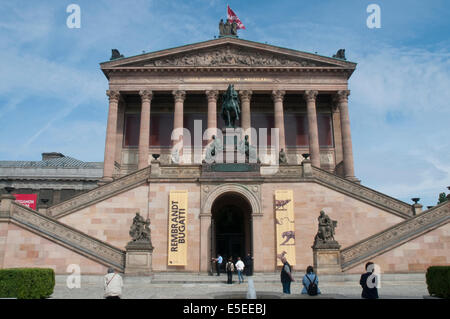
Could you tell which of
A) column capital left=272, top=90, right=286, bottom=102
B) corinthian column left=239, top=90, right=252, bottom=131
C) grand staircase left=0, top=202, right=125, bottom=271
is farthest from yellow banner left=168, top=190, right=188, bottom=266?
column capital left=272, top=90, right=286, bottom=102

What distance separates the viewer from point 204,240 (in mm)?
25547

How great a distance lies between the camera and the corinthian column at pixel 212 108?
45.5 metres

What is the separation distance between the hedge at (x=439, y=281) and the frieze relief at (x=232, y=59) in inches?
1461

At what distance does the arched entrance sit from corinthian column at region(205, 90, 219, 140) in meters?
17.1

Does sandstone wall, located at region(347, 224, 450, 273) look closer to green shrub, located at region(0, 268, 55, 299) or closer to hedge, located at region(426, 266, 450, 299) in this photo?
hedge, located at region(426, 266, 450, 299)

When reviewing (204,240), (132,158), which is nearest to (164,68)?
(132,158)

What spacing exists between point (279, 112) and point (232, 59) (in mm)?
8722

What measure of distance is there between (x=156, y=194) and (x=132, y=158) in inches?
882

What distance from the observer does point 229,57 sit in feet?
157

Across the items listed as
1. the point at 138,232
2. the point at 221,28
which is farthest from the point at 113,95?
the point at 138,232

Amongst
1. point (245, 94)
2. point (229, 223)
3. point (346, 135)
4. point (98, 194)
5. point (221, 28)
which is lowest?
point (229, 223)

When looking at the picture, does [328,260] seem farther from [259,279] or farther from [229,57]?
[229,57]
